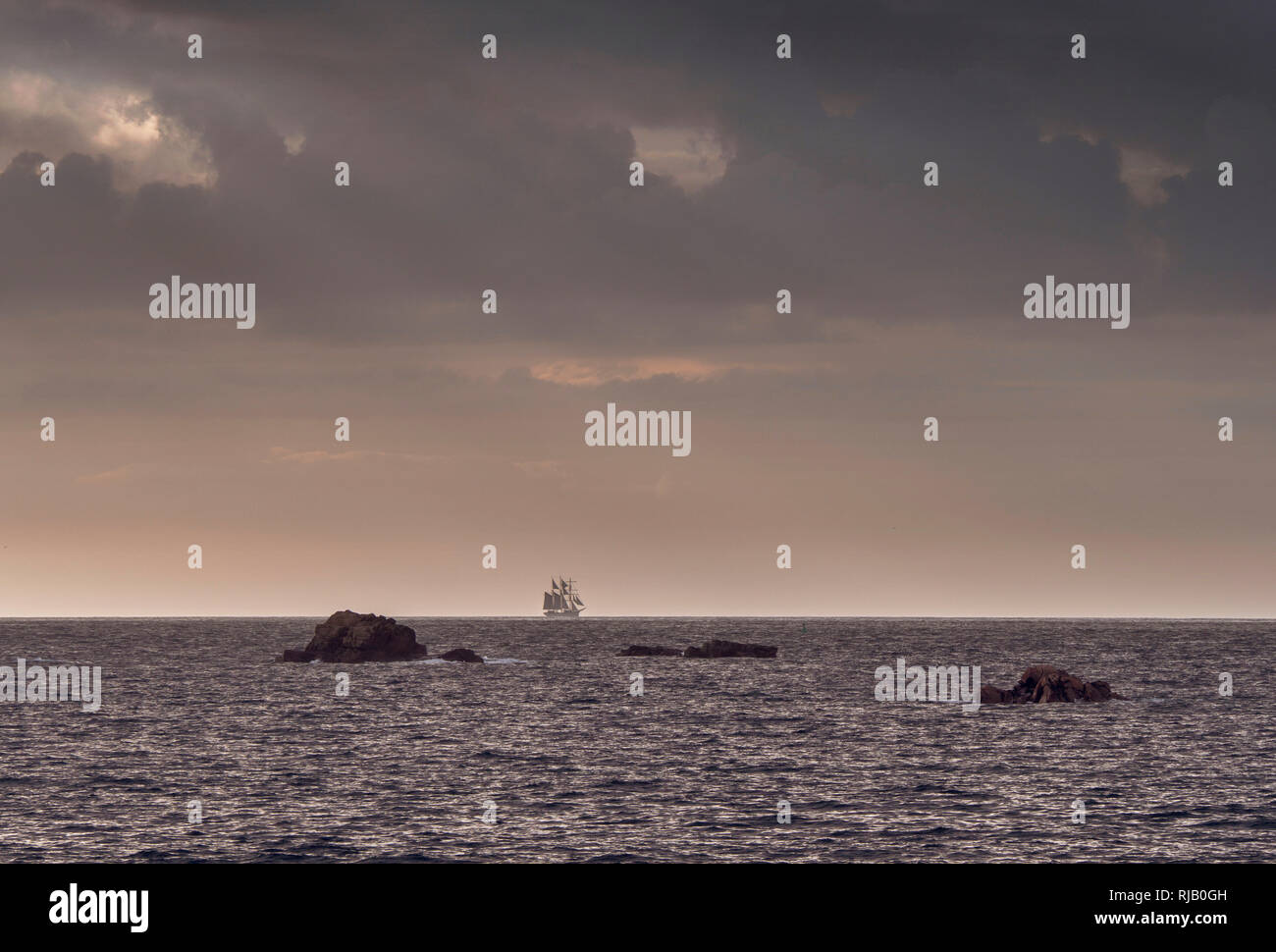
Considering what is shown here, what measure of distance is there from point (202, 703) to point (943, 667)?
98265mm

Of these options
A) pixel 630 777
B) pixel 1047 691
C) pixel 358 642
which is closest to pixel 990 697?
pixel 1047 691

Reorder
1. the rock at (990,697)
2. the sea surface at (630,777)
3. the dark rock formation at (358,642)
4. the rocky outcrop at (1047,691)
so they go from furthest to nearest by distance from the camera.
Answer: the dark rock formation at (358,642), the rock at (990,697), the rocky outcrop at (1047,691), the sea surface at (630,777)

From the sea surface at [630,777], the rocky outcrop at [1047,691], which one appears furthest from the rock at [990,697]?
the sea surface at [630,777]

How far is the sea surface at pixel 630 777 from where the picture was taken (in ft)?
153

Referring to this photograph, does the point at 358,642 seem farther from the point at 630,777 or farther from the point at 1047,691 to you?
the point at 630,777

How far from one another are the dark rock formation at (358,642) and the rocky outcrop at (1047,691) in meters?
94.9

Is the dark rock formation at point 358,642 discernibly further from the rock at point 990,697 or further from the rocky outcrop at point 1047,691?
the rocky outcrop at point 1047,691

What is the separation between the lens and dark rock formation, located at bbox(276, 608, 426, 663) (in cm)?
17750

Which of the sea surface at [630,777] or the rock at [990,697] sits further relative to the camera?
the rock at [990,697]

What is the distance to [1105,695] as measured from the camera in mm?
112875

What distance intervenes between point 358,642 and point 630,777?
119498mm

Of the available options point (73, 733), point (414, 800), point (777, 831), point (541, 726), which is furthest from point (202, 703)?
point (777, 831)

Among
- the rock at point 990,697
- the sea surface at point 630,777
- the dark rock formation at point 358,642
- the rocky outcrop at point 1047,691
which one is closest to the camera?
the sea surface at point 630,777
